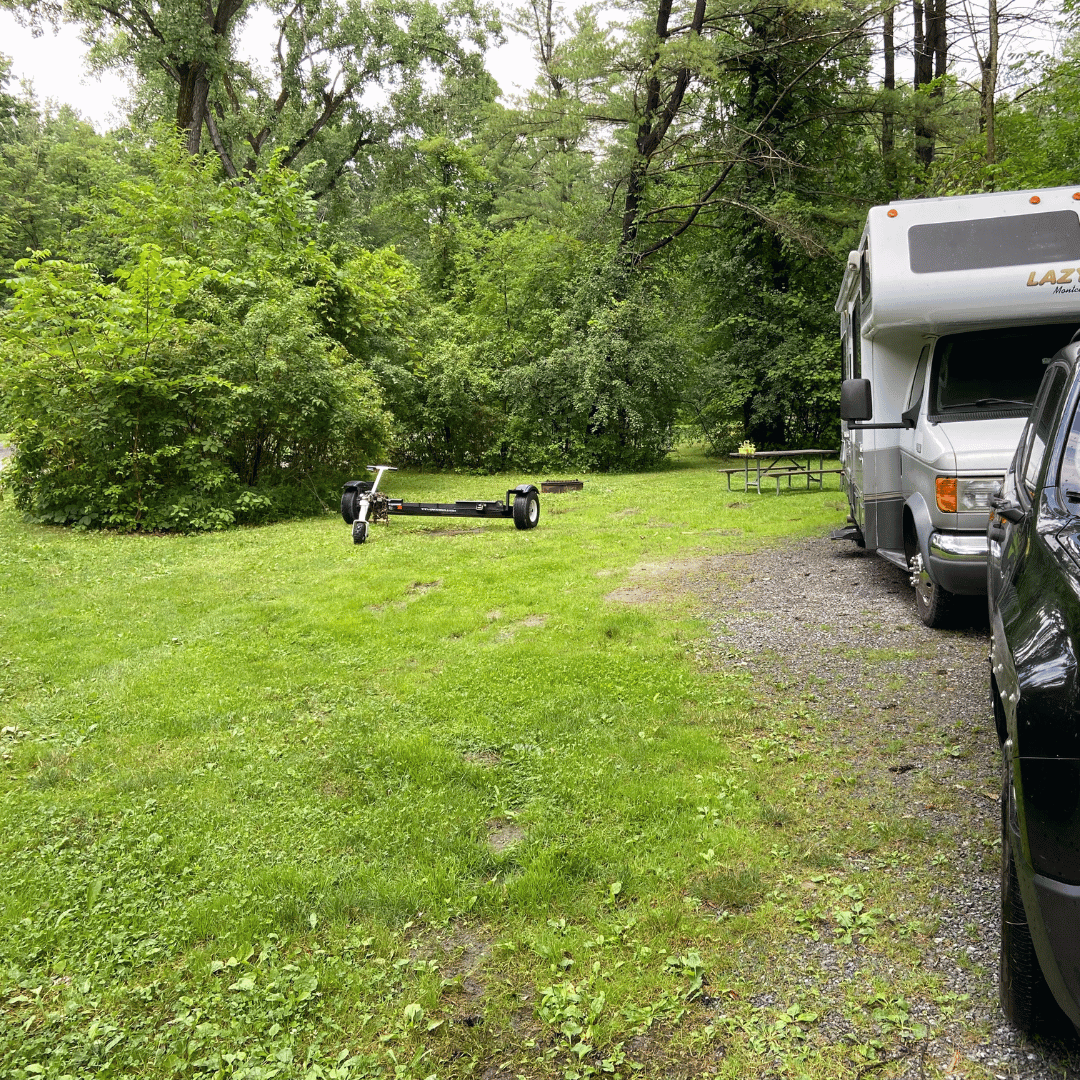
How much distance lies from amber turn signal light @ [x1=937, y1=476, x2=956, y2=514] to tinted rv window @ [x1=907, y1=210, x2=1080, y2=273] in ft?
5.69

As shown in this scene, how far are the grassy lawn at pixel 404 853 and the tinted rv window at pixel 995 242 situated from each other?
3.53m

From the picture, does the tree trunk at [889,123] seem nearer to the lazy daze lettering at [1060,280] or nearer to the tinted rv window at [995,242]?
the tinted rv window at [995,242]

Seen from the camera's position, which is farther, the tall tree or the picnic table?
the tall tree

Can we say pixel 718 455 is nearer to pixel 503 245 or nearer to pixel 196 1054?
pixel 503 245

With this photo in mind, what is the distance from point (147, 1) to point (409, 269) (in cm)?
1032

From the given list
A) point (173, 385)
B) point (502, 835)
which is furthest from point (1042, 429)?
point (173, 385)

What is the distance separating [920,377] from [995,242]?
115 centimetres

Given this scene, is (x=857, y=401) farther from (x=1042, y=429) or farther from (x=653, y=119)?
(x=653, y=119)

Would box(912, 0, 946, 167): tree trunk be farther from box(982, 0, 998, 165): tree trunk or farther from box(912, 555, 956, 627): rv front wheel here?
box(912, 555, 956, 627): rv front wheel

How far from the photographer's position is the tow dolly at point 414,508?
1150cm

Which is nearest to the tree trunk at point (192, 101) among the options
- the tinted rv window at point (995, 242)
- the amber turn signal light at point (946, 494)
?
the tinted rv window at point (995, 242)

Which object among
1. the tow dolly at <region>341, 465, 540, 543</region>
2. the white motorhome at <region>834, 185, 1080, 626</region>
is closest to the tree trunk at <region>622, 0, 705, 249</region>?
the tow dolly at <region>341, 465, 540, 543</region>

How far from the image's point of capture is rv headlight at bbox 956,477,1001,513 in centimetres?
589

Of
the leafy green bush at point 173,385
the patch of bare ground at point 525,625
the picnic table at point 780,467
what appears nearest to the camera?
the patch of bare ground at point 525,625
